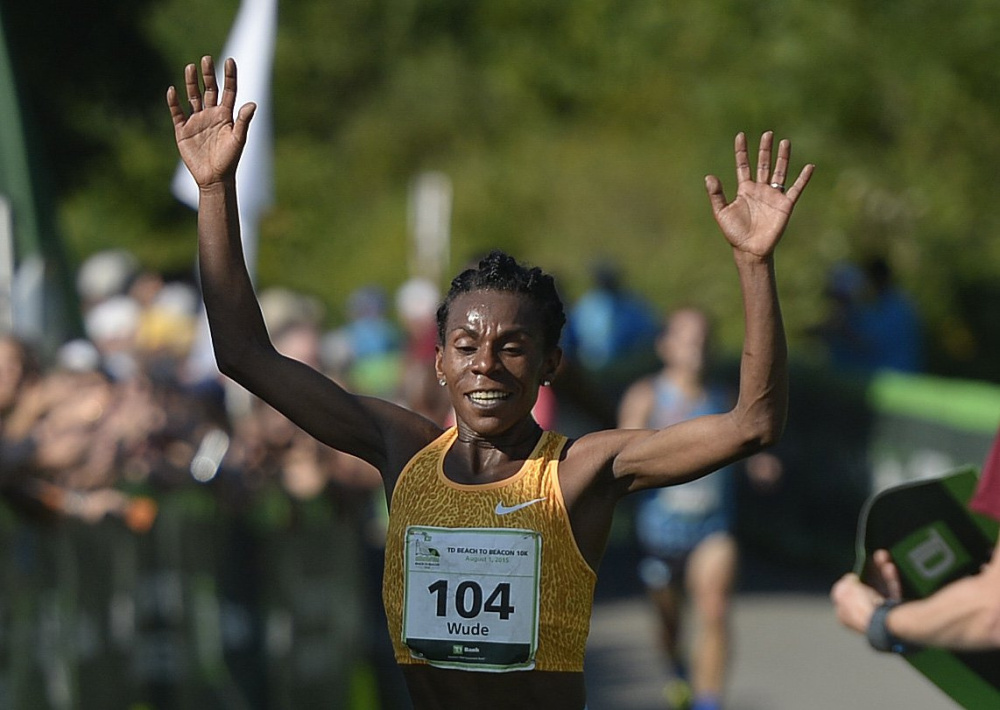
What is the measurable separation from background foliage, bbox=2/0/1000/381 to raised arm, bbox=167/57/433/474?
5.69 m

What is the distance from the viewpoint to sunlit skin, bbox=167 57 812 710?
14.3 ft

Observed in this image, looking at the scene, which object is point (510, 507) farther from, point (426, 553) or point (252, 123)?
point (252, 123)

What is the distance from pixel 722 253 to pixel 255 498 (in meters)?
14.3

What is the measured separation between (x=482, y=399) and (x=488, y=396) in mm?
16

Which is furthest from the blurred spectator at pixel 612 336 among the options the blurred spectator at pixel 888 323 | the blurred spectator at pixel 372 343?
the blurred spectator at pixel 888 323

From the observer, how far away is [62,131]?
14.0 meters

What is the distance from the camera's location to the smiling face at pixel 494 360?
455cm

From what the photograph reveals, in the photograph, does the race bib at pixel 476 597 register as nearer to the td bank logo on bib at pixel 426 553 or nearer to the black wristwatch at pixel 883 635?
the td bank logo on bib at pixel 426 553

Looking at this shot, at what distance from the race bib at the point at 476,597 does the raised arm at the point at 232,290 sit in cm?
31

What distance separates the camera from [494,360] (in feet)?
14.9

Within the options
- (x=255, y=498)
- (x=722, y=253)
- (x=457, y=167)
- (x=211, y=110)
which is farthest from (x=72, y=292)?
(x=457, y=167)

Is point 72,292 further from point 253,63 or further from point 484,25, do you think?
point 484,25

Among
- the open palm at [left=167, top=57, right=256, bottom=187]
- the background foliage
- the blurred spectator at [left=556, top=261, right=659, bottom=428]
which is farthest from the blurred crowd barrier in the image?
the open palm at [left=167, top=57, right=256, bottom=187]

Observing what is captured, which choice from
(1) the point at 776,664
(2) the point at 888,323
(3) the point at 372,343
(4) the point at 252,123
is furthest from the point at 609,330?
(4) the point at 252,123
